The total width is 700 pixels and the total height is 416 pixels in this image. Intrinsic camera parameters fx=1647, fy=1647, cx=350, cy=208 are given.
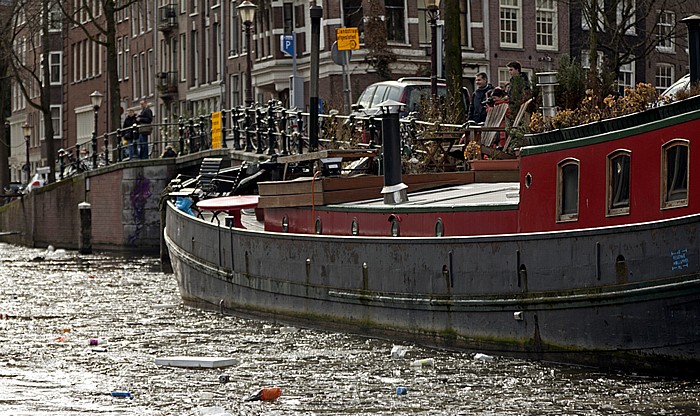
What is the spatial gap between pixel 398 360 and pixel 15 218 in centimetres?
3819

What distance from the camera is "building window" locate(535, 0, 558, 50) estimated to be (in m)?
49.7

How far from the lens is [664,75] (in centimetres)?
5091

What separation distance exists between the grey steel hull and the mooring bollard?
22258 millimetres

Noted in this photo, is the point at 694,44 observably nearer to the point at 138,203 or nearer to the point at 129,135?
the point at 138,203

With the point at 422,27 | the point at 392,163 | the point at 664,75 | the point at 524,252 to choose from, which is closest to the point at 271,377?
the point at 524,252

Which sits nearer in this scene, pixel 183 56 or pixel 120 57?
pixel 183 56

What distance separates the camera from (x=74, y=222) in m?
45.6

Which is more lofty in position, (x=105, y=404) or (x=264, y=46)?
(x=264, y=46)

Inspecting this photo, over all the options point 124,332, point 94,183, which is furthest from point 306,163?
point 94,183

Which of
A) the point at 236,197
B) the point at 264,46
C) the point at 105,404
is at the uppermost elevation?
the point at 264,46

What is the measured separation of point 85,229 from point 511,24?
15200mm

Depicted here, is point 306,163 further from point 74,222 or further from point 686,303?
point 74,222

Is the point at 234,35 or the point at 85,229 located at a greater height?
the point at 234,35

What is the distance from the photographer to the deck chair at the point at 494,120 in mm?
19859
